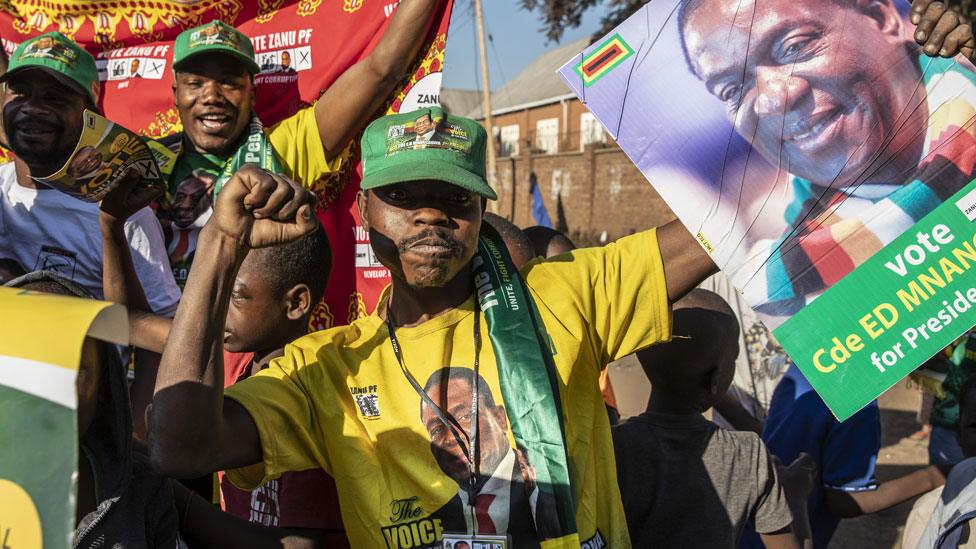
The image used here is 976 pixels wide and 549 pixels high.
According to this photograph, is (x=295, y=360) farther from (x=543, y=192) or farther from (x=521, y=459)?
(x=543, y=192)

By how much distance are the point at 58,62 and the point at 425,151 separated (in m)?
1.66

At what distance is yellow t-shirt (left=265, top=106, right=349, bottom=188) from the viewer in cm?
324

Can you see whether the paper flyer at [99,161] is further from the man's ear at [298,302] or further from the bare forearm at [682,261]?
the bare forearm at [682,261]

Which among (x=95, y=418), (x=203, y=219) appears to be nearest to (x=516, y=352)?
(x=95, y=418)

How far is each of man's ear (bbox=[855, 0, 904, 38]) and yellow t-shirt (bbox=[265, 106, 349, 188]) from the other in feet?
6.60

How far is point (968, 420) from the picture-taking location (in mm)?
3305

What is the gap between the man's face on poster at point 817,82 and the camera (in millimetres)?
1875

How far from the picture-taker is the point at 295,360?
2002 millimetres

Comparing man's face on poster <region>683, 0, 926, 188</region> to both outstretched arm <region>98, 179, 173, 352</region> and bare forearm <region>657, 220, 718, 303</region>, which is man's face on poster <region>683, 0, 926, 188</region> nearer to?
bare forearm <region>657, 220, 718, 303</region>

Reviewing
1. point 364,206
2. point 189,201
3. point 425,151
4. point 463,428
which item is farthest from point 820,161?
Answer: point 189,201

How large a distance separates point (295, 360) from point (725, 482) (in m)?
1.33

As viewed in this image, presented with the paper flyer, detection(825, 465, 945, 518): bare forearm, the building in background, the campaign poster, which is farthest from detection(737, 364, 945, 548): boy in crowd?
the building in background

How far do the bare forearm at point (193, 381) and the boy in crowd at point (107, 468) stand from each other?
0.06m

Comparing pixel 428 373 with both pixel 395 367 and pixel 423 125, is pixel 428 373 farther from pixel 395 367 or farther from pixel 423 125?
pixel 423 125
